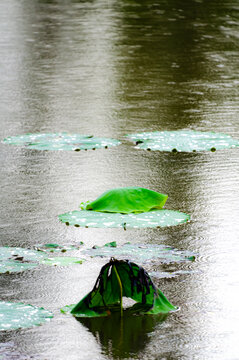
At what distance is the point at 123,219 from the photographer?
4.80 metres

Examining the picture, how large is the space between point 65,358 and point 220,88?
6.62 m

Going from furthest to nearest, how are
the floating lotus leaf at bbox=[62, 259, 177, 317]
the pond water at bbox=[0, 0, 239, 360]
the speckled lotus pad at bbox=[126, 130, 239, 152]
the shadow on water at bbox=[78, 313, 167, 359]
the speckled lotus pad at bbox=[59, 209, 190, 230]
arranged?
the speckled lotus pad at bbox=[126, 130, 239, 152] < the speckled lotus pad at bbox=[59, 209, 190, 230] < the floating lotus leaf at bbox=[62, 259, 177, 317] < the pond water at bbox=[0, 0, 239, 360] < the shadow on water at bbox=[78, 313, 167, 359]

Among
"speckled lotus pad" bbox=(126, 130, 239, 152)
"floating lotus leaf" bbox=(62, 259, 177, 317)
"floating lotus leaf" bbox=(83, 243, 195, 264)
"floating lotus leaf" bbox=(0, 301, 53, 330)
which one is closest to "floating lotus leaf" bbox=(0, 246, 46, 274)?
"floating lotus leaf" bbox=(83, 243, 195, 264)

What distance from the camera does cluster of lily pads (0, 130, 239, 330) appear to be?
11.5 ft

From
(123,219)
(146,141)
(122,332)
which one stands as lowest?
(146,141)

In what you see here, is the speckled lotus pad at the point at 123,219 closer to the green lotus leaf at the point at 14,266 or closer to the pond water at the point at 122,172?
the pond water at the point at 122,172

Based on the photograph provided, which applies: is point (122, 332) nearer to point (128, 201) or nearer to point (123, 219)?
point (123, 219)

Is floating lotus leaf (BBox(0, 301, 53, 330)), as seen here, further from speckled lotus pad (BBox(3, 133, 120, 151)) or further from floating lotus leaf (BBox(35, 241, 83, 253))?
→ speckled lotus pad (BBox(3, 133, 120, 151))

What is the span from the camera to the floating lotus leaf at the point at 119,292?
11.5 ft

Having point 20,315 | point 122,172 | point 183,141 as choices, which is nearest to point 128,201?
point 122,172

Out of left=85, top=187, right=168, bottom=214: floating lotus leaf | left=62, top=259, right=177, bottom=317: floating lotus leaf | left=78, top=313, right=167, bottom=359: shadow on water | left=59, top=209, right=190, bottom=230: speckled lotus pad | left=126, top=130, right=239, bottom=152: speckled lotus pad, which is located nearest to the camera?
left=78, top=313, right=167, bottom=359: shadow on water

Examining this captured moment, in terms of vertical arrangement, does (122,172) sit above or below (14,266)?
below

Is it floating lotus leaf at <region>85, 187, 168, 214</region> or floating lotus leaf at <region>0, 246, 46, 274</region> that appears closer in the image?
floating lotus leaf at <region>0, 246, 46, 274</region>

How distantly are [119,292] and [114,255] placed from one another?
0.69 m
